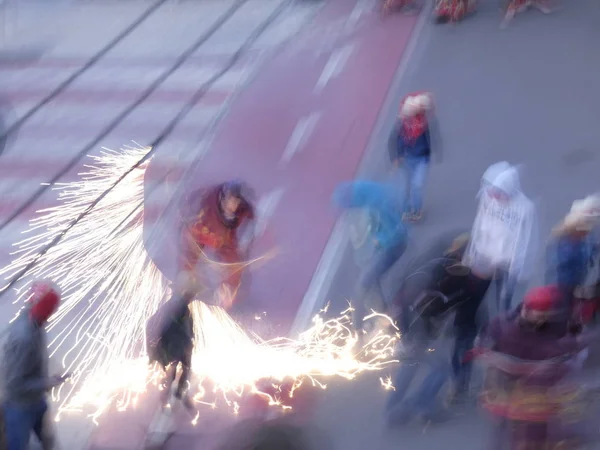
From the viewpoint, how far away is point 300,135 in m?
9.88

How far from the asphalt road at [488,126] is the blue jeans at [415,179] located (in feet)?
0.82

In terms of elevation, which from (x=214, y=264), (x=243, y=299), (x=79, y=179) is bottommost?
(x=79, y=179)

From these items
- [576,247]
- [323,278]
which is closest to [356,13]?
[323,278]

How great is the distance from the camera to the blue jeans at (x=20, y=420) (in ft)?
15.5

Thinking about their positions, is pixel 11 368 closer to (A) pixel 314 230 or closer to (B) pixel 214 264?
(B) pixel 214 264

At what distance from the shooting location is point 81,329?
691 cm

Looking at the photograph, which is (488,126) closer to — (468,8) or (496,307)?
(468,8)

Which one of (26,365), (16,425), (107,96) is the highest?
(26,365)

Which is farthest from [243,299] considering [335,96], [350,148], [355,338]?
[335,96]

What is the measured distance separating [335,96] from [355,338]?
5297 mm

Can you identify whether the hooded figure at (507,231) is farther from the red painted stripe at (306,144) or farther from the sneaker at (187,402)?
the sneaker at (187,402)

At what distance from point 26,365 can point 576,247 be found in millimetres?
3728

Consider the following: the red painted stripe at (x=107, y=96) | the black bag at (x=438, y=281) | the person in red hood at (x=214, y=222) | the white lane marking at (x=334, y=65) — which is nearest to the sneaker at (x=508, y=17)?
the white lane marking at (x=334, y=65)

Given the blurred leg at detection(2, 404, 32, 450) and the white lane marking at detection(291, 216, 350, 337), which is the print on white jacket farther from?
the blurred leg at detection(2, 404, 32, 450)
